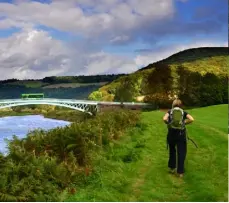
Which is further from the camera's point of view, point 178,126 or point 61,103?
point 61,103

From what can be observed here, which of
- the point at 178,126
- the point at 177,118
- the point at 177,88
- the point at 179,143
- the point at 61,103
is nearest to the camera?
the point at 177,118

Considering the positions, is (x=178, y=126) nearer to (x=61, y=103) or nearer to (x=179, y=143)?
(x=179, y=143)

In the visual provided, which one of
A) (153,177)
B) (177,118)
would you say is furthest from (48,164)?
(177,118)

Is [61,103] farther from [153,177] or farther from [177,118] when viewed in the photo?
[177,118]

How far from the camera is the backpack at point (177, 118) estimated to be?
11250 millimetres

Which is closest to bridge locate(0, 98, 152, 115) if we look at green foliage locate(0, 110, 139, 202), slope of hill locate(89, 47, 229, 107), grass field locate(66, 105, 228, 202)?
slope of hill locate(89, 47, 229, 107)

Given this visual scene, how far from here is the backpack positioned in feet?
36.9

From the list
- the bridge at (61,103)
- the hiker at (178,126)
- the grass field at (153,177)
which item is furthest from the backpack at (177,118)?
the bridge at (61,103)

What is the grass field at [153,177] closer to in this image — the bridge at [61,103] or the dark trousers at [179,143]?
the dark trousers at [179,143]

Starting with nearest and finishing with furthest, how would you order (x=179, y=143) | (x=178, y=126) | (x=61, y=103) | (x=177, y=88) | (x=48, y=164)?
1. (x=48, y=164)
2. (x=178, y=126)
3. (x=179, y=143)
4. (x=177, y=88)
5. (x=61, y=103)

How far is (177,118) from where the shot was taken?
11.2 meters

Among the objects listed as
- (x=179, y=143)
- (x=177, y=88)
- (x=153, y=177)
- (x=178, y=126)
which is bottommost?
(x=153, y=177)

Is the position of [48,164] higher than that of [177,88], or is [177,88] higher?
[177,88]

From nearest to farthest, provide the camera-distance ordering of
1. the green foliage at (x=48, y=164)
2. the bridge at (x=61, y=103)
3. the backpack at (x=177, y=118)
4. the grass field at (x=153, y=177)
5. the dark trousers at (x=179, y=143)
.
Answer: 1. the green foliage at (x=48, y=164)
2. the grass field at (x=153, y=177)
3. the backpack at (x=177, y=118)
4. the dark trousers at (x=179, y=143)
5. the bridge at (x=61, y=103)
